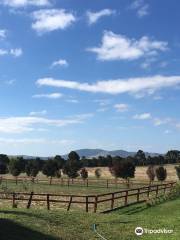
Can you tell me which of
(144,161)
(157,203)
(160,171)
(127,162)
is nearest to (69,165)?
(127,162)

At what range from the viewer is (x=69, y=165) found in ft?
305

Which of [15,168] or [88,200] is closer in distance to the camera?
[88,200]

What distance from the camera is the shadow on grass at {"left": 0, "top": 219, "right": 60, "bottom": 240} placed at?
54.0 ft

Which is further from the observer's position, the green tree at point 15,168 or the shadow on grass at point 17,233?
the green tree at point 15,168

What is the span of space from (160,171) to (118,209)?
4945 centimetres

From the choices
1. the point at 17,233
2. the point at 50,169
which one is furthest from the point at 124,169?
the point at 17,233

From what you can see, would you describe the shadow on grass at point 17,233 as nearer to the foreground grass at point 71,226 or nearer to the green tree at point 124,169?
the foreground grass at point 71,226

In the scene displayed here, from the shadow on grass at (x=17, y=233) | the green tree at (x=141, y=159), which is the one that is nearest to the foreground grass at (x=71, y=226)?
the shadow on grass at (x=17, y=233)

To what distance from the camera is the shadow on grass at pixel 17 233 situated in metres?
16.5

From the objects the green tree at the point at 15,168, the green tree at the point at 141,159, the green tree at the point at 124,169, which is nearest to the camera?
the green tree at the point at 124,169

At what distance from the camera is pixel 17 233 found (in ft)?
56.4

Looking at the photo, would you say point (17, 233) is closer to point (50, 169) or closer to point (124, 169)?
point (124, 169)

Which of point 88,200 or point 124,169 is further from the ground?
point 124,169

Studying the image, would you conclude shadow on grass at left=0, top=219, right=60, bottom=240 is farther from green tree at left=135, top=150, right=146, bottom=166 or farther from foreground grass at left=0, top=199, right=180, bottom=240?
green tree at left=135, top=150, right=146, bottom=166
